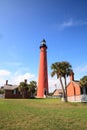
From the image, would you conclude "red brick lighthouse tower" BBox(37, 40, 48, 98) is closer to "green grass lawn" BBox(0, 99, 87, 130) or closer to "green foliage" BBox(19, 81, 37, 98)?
"green foliage" BBox(19, 81, 37, 98)

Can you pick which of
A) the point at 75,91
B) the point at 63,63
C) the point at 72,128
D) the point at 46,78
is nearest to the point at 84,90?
the point at 75,91

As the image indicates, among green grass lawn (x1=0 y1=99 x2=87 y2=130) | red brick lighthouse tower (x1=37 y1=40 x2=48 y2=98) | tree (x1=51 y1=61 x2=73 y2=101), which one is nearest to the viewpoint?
green grass lawn (x1=0 y1=99 x2=87 y2=130)

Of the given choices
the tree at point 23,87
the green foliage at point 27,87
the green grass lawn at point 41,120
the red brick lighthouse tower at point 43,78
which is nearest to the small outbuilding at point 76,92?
the red brick lighthouse tower at point 43,78

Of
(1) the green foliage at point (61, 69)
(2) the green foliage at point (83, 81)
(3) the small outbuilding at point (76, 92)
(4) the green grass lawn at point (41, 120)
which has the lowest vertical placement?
(4) the green grass lawn at point (41, 120)

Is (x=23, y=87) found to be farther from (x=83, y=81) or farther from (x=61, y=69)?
(x=83, y=81)

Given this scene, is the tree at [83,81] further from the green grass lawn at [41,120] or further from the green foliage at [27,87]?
the green foliage at [27,87]

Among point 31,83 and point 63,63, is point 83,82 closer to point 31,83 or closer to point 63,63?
point 63,63

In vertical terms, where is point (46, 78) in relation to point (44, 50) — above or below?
below

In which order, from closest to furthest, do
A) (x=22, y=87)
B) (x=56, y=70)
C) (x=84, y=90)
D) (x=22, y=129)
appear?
(x=22, y=129) < (x=56, y=70) < (x=84, y=90) < (x=22, y=87)

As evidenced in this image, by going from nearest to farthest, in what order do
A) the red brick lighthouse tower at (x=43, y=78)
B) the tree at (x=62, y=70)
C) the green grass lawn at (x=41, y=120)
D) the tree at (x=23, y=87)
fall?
the green grass lawn at (x=41, y=120)
the tree at (x=62, y=70)
the tree at (x=23, y=87)
the red brick lighthouse tower at (x=43, y=78)

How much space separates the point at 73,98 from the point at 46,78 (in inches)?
625

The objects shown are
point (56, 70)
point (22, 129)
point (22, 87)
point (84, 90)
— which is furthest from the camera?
point (22, 87)

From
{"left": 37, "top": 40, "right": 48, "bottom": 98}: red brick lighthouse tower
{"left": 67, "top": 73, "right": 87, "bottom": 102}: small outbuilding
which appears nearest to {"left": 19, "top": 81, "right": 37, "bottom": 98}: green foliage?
{"left": 37, "top": 40, "right": 48, "bottom": 98}: red brick lighthouse tower

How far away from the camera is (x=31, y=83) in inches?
2279
